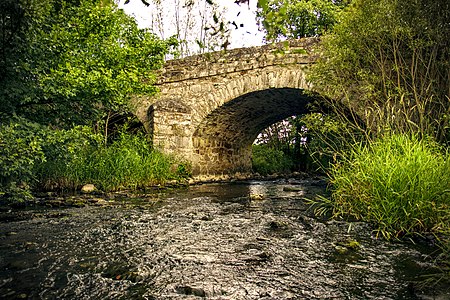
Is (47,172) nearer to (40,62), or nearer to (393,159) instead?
(40,62)

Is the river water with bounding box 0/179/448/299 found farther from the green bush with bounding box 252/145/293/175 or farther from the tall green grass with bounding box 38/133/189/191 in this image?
the green bush with bounding box 252/145/293/175

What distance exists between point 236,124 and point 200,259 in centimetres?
1063

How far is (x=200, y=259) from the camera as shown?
109 inches

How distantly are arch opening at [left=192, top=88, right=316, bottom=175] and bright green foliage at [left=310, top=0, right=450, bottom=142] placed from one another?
293 centimetres

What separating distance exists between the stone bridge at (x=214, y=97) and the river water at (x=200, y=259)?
6091mm

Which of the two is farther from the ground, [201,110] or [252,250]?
[201,110]

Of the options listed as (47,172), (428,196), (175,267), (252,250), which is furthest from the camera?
(47,172)

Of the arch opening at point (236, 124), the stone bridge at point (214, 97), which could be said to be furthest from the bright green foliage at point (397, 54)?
the arch opening at point (236, 124)

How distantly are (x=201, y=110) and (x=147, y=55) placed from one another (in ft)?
8.25

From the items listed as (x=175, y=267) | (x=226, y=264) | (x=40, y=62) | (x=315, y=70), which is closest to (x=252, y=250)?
(x=226, y=264)

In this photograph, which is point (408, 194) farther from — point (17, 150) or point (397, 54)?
point (397, 54)

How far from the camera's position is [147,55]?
35.8ft

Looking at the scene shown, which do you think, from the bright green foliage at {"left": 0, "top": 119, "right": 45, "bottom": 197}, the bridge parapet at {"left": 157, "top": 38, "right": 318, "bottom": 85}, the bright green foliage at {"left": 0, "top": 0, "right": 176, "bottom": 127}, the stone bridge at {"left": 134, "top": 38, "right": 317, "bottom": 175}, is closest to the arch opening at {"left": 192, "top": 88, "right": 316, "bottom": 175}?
the stone bridge at {"left": 134, "top": 38, "right": 317, "bottom": 175}

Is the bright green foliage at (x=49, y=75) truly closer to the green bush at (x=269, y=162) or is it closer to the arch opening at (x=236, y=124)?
the arch opening at (x=236, y=124)
